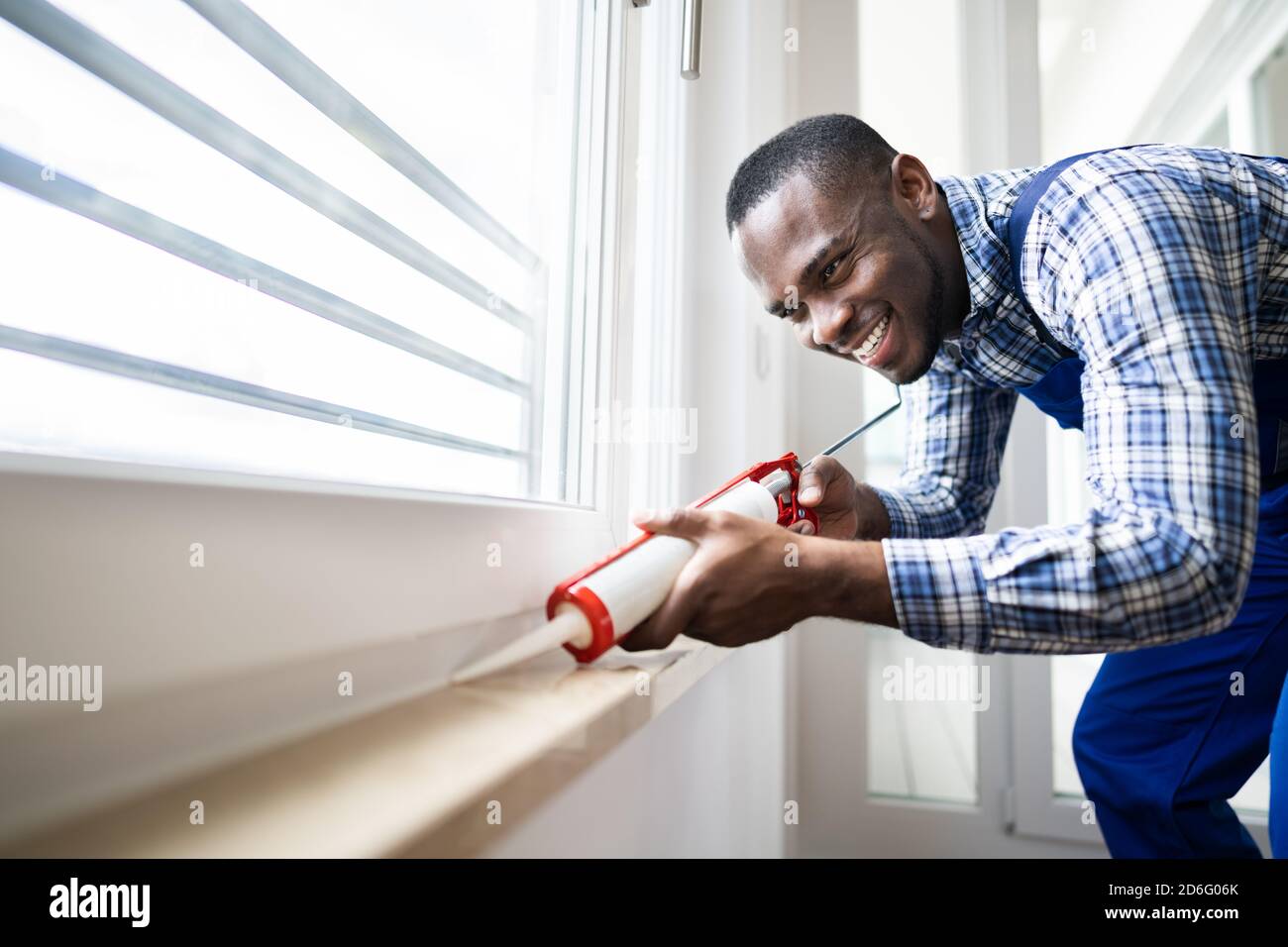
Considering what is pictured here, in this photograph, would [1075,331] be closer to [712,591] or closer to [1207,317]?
[1207,317]

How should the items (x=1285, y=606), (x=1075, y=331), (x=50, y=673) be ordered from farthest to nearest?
1. (x=1285, y=606)
2. (x=1075, y=331)
3. (x=50, y=673)

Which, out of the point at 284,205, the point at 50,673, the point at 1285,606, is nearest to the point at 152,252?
the point at 284,205

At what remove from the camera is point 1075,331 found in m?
0.62

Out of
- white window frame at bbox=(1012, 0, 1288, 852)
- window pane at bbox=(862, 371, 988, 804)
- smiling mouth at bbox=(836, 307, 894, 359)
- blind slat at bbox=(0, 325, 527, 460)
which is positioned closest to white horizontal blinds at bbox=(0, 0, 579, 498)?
blind slat at bbox=(0, 325, 527, 460)

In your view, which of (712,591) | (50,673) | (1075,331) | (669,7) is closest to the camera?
(50,673)

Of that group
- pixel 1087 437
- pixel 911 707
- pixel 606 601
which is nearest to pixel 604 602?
pixel 606 601

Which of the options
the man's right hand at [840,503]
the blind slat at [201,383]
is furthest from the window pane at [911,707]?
the blind slat at [201,383]

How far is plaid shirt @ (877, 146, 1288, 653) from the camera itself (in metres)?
0.50

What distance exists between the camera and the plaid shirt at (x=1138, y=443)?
502mm

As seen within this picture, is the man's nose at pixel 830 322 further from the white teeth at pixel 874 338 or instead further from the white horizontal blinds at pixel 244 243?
the white horizontal blinds at pixel 244 243

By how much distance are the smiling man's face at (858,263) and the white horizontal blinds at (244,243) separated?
327 mm
